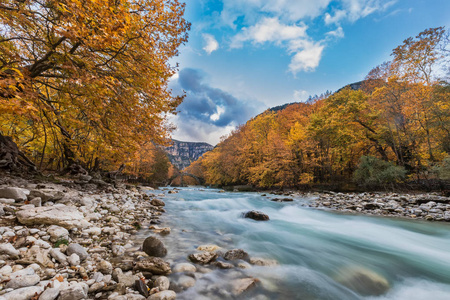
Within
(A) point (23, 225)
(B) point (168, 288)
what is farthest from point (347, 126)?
(A) point (23, 225)

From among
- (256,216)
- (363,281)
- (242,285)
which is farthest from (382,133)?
(242,285)

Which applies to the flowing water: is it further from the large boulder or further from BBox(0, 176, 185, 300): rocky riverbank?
the large boulder

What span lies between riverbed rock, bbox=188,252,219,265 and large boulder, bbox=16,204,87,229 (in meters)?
2.56

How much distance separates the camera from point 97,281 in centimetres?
245

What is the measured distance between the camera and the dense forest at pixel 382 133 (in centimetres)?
1339

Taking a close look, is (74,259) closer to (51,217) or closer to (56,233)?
(56,233)

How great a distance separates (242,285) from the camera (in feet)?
9.68

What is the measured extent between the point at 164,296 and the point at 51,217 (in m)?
2.90

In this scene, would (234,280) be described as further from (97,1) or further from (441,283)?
(97,1)

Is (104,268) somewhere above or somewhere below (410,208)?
below

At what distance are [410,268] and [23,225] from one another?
7958mm

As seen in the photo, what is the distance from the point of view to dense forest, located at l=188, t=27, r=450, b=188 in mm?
13391

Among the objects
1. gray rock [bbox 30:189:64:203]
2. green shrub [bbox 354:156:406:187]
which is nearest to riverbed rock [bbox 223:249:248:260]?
gray rock [bbox 30:189:64:203]

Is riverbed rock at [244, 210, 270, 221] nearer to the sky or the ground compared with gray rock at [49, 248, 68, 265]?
nearer to the ground
